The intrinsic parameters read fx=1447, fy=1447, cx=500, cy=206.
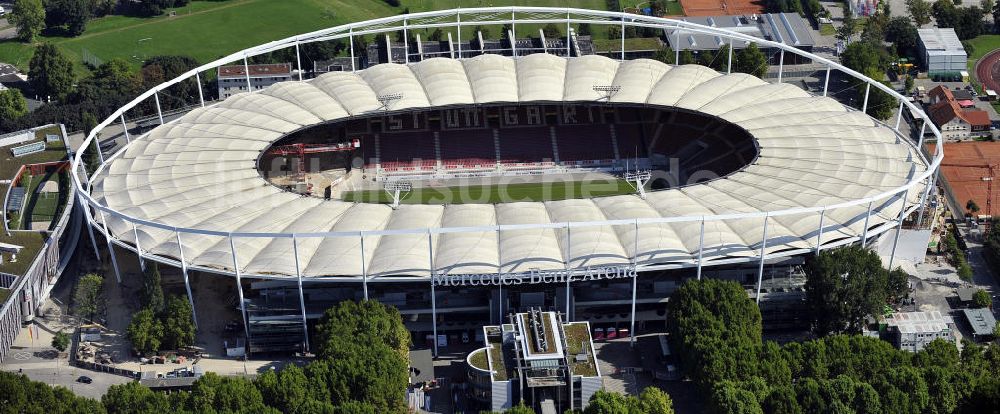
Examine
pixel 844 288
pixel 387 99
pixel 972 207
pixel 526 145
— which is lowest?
pixel 972 207

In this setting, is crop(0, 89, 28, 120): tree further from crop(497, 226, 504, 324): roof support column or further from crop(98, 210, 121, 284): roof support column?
crop(497, 226, 504, 324): roof support column

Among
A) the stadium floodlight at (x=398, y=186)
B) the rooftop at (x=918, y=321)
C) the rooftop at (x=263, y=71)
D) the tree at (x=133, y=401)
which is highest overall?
the rooftop at (x=263, y=71)

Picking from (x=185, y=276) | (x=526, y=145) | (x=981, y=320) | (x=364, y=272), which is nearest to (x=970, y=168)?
(x=981, y=320)

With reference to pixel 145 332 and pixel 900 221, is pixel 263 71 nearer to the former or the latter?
pixel 145 332

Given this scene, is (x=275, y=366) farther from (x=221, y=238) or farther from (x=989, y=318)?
(x=989, y=318)

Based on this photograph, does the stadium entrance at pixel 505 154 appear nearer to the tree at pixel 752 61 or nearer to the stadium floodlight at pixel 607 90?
the stadium floodlight at pixel 607 90

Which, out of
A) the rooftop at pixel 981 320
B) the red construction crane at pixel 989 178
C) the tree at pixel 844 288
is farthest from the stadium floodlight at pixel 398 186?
the red construction crane at pixel 989 178
